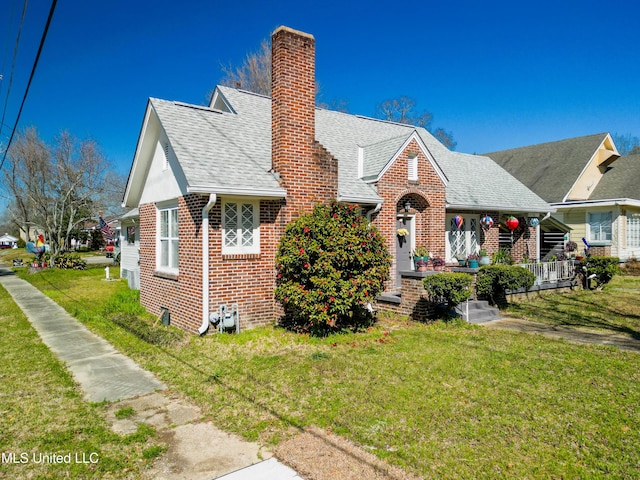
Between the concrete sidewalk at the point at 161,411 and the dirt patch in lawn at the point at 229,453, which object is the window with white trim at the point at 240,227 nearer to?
the concrete sidewalk at the point at 161,411

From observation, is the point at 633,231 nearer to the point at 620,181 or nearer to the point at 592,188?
the point at 620,181

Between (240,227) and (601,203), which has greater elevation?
(601,203)

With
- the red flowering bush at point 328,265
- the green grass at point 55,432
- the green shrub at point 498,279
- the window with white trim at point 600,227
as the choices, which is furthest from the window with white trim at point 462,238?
the green grass at point 55,432

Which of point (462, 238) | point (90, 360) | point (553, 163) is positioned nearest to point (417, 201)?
point (462, 238)

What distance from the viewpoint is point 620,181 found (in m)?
23.1

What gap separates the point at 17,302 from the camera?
15250 millimetres

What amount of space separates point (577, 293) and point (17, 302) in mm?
19786

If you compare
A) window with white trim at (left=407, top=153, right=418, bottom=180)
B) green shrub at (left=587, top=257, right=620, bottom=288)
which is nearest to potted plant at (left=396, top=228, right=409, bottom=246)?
window with white trim at (left=407, top=153, right=418, bottom=180)

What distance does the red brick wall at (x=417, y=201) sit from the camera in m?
12.4

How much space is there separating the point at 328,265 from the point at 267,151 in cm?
431

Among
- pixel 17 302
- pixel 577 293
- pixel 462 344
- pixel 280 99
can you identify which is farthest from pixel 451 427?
pixel 17 302

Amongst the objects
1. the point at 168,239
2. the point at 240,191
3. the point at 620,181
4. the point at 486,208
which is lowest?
the point at 168,239

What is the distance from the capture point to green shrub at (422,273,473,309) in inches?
385

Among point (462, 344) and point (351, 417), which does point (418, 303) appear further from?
point (351, 417)
